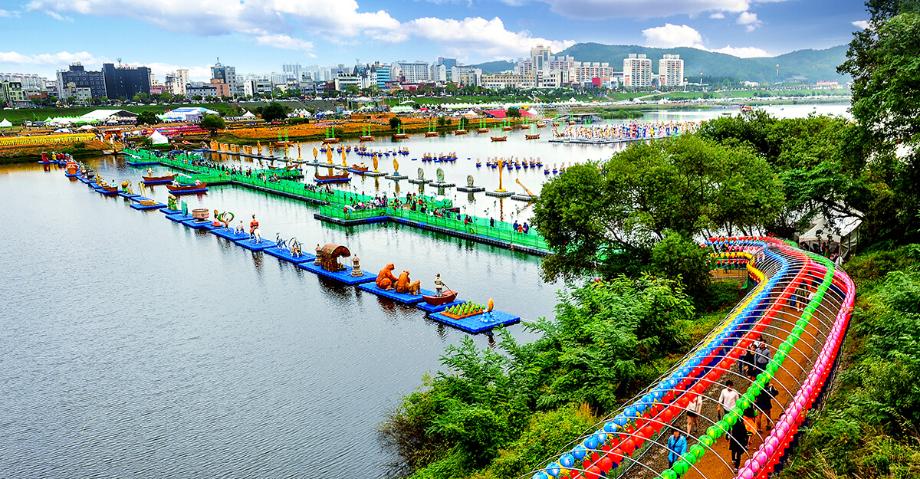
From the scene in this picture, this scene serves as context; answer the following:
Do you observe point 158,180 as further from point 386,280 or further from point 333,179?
point 386,280

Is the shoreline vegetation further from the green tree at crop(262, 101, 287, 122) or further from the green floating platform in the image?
the green tree at crop(262, 101, 287, 122)

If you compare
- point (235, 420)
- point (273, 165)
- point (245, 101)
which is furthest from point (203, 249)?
point (245, 101)

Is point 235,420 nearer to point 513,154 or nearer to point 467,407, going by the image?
point 467,407

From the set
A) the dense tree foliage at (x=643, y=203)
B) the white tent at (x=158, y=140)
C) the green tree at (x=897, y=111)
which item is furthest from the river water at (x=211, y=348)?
the white tent at (x=158, y=140)

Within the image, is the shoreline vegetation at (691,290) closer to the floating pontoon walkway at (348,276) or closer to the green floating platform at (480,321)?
the green floating platform at (480,321)

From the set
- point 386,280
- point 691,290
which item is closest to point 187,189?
point 386,280

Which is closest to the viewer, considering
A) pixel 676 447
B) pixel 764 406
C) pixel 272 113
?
pixel 676 447
